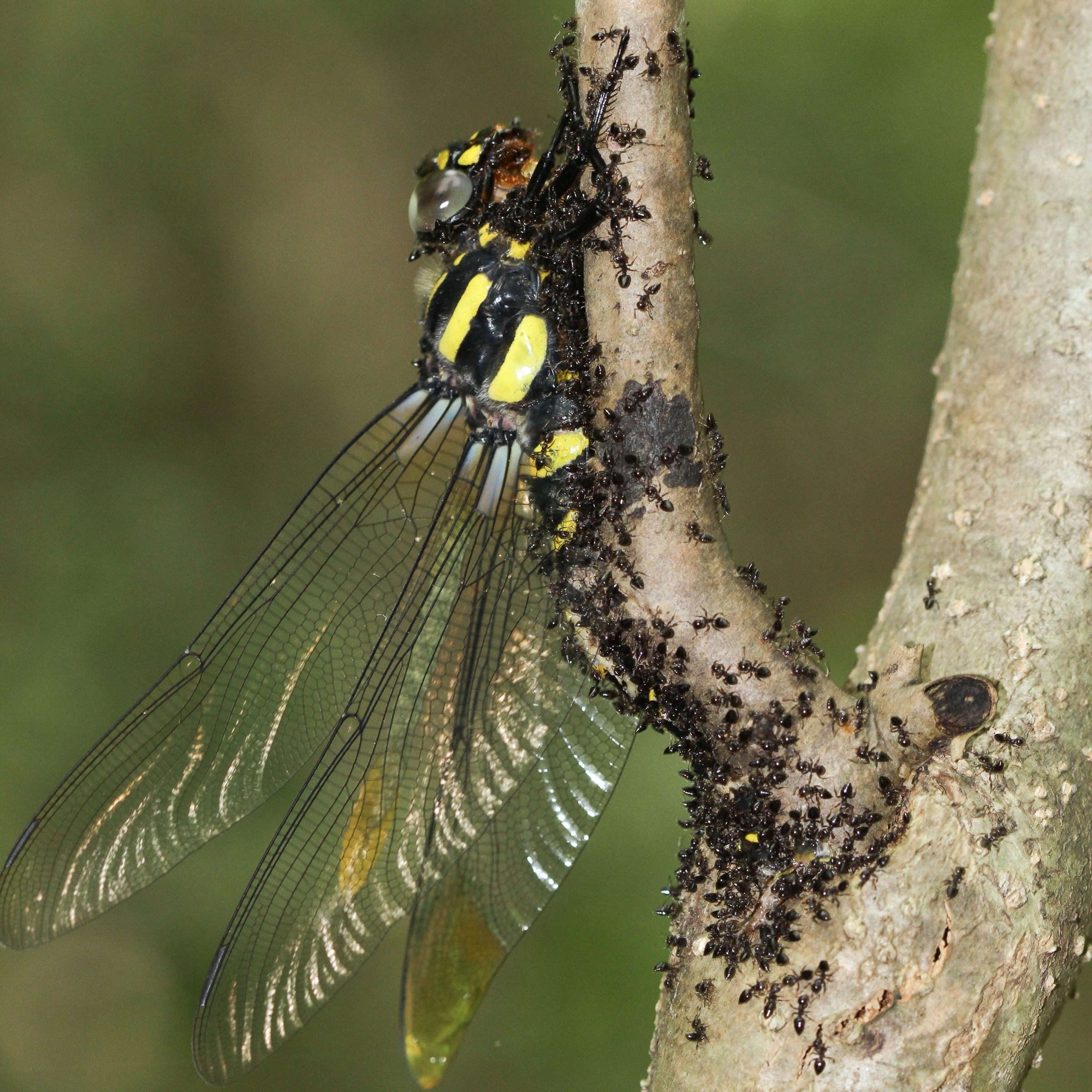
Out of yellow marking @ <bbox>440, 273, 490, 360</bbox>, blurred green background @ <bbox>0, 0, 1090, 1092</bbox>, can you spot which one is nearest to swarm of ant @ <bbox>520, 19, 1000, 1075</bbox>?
yellow marking @ <bbox>440, 273, 490, 360</bbox>

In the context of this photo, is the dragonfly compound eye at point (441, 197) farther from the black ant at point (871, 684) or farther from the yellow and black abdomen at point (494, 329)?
the black ant at point (871, 684)

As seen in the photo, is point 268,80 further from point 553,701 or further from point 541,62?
point 553,701

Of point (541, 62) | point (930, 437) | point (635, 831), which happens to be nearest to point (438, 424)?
point (930, 437)

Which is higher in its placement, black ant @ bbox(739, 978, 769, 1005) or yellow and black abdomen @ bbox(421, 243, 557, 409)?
yellow and black abdomen @ bbox(421, 243, 557, 409)

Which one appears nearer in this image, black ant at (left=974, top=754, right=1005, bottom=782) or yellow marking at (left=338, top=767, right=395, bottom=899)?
black ant at (left=974, top=754, right=1005, bottom=782)

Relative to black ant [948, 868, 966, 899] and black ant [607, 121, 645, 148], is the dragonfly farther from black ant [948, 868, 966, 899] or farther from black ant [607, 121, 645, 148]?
black ant [948, 868, 966, 899]

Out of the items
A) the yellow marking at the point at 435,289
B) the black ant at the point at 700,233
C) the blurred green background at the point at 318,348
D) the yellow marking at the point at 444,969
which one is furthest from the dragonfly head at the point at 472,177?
the blurred green background at the point at 318,348

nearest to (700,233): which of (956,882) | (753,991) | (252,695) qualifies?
(956,882)

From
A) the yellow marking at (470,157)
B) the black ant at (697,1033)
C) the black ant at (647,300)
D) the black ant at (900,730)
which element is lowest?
the black ant at (697,1033)
